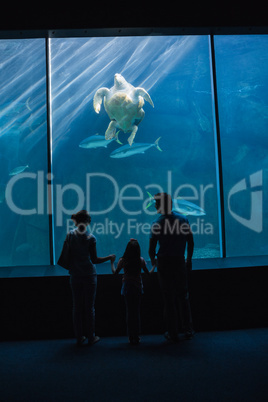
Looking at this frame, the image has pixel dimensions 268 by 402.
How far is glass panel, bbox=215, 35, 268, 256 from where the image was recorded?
13.9 metres

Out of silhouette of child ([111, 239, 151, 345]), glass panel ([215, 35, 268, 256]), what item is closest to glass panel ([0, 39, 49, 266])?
silhouette of child ([111, 239, 151, 345])

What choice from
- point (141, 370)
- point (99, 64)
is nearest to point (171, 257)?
point (141, 370)

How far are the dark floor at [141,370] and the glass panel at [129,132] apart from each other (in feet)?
23.3

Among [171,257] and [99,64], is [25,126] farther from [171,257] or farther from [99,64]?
[171,257]

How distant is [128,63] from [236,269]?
10767 mm

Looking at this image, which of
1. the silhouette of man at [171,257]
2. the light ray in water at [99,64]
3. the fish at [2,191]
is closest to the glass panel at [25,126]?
the fish at [2,191]

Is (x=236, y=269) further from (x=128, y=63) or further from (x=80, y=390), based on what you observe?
(x=128, y=63)

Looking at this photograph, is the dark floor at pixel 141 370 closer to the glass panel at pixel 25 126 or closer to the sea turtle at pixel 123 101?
the sea turtle at pixel 123 101

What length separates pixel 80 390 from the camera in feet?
7.26

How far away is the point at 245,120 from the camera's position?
17953 millimetres

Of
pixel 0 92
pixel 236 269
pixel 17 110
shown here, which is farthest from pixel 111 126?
pixel 0 92

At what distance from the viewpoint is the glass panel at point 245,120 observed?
13891 millimetres

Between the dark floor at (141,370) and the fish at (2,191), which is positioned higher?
the fish at (2,191)

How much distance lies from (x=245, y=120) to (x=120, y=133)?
1040cm
